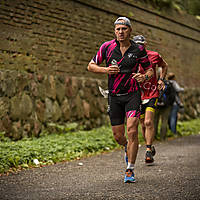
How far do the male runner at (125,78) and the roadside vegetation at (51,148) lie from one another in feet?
6.55

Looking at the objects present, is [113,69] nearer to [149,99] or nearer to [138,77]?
[138,77]

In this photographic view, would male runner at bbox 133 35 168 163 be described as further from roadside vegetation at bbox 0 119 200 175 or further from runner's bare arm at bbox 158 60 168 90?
roadside vegetation at bbox 0 119 200 175

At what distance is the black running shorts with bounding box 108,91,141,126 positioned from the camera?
5035 millimetres

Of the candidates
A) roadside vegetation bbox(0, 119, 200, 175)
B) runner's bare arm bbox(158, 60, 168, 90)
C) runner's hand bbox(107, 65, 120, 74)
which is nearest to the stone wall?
roadside vegetation bbox(0, 119, 200, 175)

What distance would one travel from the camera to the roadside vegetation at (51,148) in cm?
640

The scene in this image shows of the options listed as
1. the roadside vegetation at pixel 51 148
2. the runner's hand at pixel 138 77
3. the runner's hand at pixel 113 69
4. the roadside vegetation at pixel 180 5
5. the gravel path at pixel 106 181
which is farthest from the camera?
the roadside vegetation at pixel 180 5

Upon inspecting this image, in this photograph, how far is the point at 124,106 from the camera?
5.23 meters

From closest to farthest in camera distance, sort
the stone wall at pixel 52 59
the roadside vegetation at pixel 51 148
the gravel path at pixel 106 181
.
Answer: the gravel path at pixel 106 181
the roadside vegetation at pixel 51 148
the stone wall at pixel 52 59

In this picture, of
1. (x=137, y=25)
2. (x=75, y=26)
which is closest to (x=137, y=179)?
(x=75, y=26)

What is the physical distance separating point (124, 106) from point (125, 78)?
1.36 ft

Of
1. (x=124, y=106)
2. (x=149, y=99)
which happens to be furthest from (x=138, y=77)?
(x=149, y=99)

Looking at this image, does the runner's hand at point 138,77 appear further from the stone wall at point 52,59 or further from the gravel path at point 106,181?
the stone wall at point 52,59

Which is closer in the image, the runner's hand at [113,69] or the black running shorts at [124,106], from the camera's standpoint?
the runner's hand at [113,69]

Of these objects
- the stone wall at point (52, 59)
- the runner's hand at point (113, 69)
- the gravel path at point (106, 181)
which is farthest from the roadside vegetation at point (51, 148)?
the runner's hand at point (113, 69)
